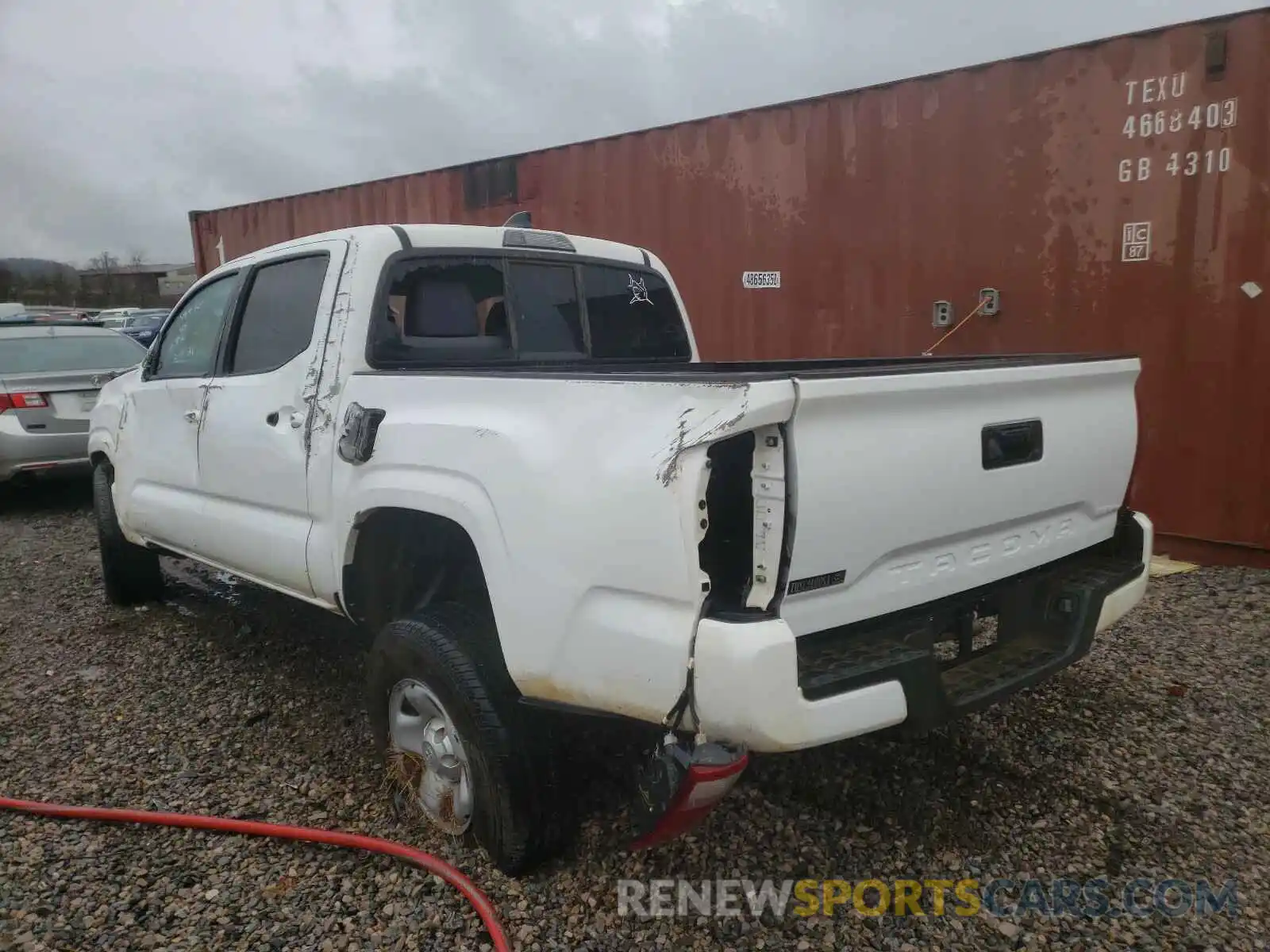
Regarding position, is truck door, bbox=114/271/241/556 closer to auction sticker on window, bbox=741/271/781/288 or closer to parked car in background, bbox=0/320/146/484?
parked car in background, bbox=0/320/146/484

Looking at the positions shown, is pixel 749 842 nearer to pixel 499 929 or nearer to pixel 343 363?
pixel 499 929

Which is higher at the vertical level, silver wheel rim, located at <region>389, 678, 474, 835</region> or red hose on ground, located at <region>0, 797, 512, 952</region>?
silver wheel rim, located at <region>389, 678, 474, 835</region>

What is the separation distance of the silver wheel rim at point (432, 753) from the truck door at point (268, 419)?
0.63 metres

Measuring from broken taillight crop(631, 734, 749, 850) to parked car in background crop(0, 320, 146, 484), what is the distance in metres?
6.04

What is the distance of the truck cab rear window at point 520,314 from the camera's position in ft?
9.85

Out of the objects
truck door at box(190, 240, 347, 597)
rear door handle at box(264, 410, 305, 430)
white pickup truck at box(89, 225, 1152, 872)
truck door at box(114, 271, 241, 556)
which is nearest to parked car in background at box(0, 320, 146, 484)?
truck door at box(114, 271, 241, 556)

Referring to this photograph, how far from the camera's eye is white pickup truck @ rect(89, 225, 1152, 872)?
1.84 m

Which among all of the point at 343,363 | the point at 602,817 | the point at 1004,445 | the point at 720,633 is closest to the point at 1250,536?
the point at 1004,445

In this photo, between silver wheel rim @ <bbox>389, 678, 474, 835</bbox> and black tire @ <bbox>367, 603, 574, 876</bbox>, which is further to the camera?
silver wheel rim @ <bbox>389, 678, 474, 835</bbox>

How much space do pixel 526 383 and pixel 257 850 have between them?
157cm

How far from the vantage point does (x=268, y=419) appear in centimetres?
308

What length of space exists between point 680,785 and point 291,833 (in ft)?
4.35

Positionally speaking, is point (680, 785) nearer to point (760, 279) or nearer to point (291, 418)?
point (291, 418)

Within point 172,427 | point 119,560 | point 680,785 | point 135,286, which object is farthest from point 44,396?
point 135,286
